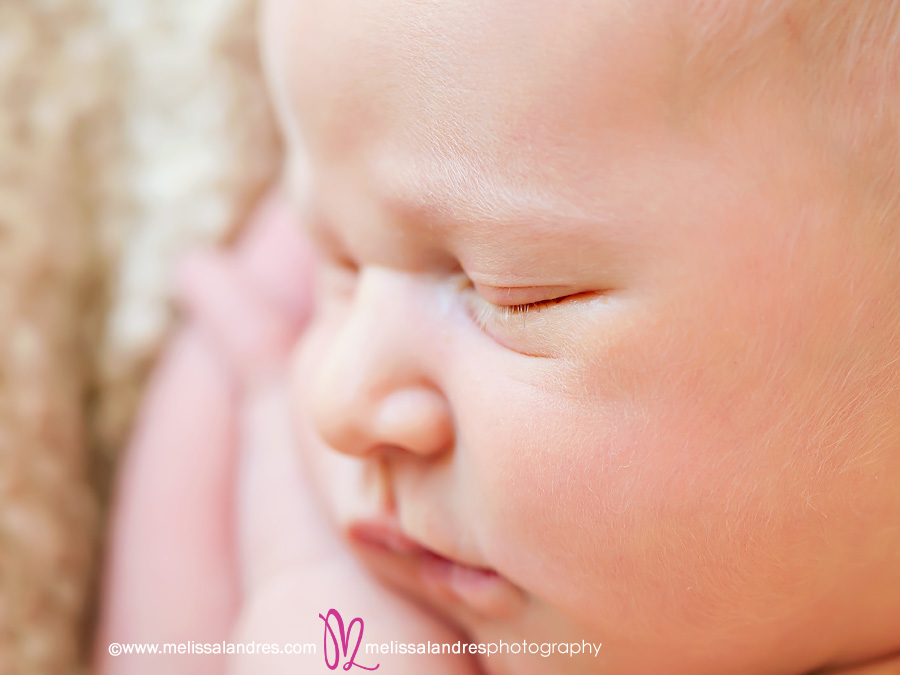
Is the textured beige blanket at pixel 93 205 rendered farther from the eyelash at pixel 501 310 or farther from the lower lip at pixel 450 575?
the eyelash at pixel 501 310

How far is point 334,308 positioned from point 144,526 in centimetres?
35

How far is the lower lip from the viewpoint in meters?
0.64

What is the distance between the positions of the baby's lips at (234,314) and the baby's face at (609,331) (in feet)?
1.25

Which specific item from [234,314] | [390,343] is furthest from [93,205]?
[390,343]

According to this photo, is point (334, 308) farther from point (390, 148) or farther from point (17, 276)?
point (17, 276)

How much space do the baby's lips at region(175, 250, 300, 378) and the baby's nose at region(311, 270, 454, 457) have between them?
38 centimetres

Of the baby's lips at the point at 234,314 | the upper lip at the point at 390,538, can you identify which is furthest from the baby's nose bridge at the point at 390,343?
the baby's lips at the point at 234,314

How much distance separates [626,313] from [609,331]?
15mm

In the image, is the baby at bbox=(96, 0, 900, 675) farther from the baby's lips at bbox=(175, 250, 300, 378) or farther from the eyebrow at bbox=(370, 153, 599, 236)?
the baby's lips at bbox=(175, 250, 300, 378)

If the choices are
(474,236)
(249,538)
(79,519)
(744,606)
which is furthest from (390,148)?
(79,519)

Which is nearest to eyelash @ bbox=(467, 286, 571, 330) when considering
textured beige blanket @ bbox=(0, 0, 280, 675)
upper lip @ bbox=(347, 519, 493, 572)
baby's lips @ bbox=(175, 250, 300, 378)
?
upper lip @ bbox=(347, 519, 493, 572)

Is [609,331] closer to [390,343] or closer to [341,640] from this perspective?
[390,343]

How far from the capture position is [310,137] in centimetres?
66

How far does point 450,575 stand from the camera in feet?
2.21
